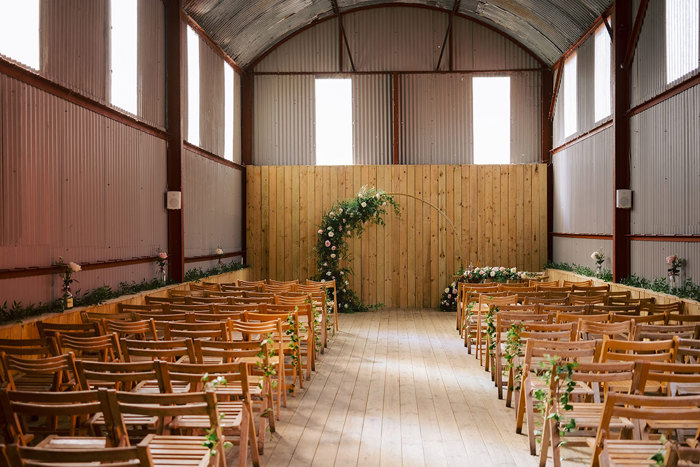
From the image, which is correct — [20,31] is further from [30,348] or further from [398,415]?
[398,415]

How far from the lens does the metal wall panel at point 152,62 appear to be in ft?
34.3

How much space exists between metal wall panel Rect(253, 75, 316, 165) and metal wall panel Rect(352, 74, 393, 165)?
112cm

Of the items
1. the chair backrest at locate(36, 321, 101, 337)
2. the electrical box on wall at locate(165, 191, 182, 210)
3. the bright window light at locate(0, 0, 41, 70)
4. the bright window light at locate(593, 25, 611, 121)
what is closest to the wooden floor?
the chair backrest at locate(36, 321, 101, 337)

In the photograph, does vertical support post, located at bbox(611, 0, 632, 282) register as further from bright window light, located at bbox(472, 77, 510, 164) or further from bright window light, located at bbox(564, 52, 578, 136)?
bright window light, located at bbox(472, 77, 510, 164)

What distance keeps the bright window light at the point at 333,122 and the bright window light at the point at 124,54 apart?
21.5 feet

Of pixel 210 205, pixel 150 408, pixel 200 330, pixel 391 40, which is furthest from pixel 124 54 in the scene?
pixel 391 40

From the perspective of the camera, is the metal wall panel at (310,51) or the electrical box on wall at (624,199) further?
the metal wall panel at (310,51)

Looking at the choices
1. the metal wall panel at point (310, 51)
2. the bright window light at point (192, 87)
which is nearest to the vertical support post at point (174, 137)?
the bright window light at point (192, 87)

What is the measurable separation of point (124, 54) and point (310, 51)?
7.22 meters

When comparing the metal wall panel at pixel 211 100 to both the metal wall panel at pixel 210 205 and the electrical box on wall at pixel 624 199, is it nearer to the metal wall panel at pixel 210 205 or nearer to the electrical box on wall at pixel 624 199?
the metal wall panel at pixel 210 205

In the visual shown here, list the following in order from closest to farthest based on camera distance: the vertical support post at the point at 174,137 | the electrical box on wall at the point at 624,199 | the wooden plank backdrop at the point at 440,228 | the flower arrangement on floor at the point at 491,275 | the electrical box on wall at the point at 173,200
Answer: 1. the electrical box on wall at the point at 624,199
2. the electrical box on wall at the point at 173,200
3. the vertical support post at the point at 174,137
4. the flower arrangement on floor at the point at 491,275
5. the wooden plank backdrop at the point at 440,228

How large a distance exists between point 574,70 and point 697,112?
5.78m

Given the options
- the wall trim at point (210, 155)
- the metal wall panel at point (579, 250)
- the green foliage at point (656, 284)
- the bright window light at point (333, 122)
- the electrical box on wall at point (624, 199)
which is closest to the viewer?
the green foliage at point (656, 284)

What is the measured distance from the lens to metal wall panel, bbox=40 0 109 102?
7.70 metres
